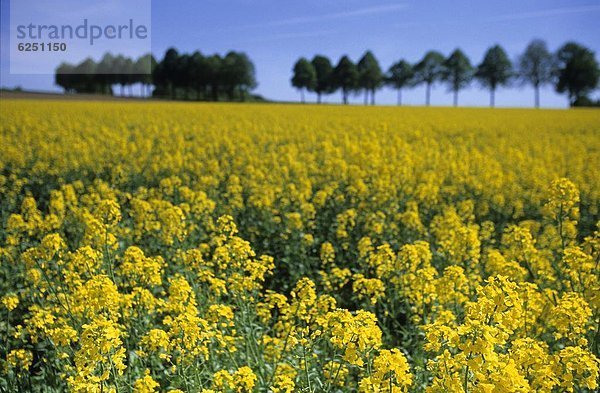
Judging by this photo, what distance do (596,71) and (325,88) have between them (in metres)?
38.6

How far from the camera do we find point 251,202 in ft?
28.0

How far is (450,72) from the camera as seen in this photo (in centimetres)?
8019

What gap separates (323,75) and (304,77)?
504 centimetres

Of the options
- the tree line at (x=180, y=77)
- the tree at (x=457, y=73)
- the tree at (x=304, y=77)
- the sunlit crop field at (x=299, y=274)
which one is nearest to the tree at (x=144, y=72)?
the tree line at (x=180, y=77)

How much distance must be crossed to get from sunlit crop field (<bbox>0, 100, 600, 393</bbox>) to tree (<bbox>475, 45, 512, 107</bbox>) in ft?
218

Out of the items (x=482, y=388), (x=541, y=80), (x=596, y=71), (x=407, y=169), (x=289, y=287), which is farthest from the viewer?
(x=541, y=80)

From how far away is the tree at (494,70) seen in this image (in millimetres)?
75938

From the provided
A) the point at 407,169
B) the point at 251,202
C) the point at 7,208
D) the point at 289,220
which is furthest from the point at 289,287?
the point at 7,208

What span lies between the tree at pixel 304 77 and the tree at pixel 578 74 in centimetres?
3586

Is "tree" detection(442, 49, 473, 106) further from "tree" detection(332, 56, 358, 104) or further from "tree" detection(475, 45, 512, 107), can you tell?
"tree" detection(332, 56, 358, 104)

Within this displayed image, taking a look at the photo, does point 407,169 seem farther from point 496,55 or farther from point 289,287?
point 496,55

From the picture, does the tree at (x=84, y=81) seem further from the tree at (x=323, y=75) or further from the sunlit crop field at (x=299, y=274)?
the sunlit crop field at (x=299, y=274)

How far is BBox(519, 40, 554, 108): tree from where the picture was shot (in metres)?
74.2

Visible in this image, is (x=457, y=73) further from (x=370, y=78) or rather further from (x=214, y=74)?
(x=214, y=74)
